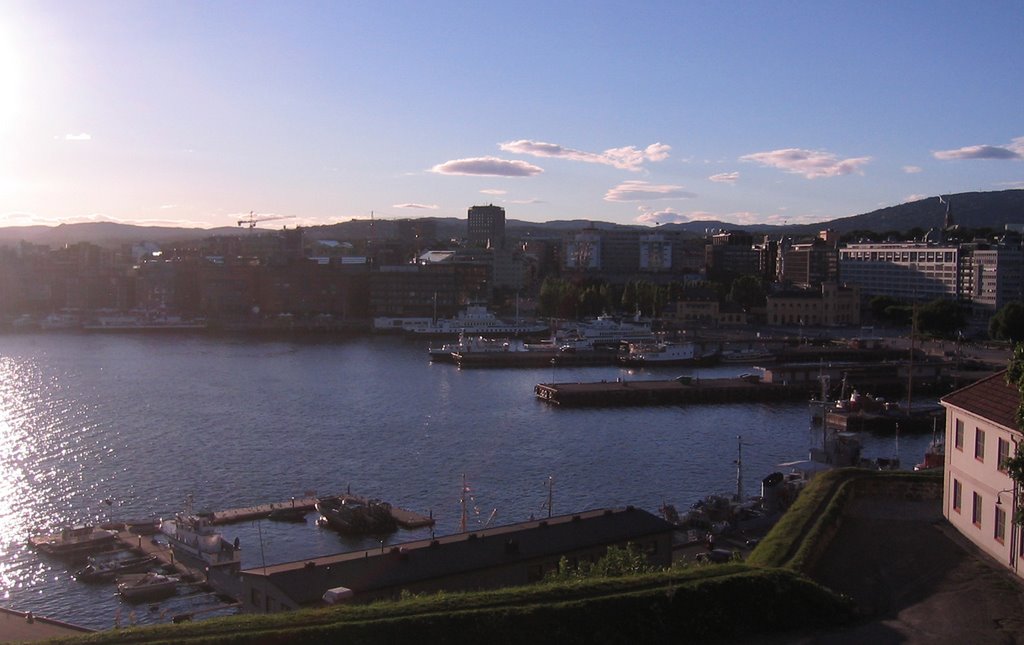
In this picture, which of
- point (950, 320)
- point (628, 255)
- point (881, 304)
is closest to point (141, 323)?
point (881, 304)

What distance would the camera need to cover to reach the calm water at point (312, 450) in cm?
745

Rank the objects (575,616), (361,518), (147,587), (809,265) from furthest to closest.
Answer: (809,265) → (361,518) → (147,587) → (575,616)

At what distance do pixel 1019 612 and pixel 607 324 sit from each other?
20.5 meters

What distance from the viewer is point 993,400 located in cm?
370

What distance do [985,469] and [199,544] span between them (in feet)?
16.3

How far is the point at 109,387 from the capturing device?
14602 millimetres

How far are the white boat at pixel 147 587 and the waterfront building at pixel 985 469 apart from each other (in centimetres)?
447

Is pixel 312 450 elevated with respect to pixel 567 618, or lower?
lower

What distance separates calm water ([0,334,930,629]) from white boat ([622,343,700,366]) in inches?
132

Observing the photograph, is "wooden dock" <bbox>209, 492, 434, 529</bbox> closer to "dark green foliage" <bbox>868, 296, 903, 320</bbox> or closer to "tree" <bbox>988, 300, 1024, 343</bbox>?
"tree" <bbox>988, 300, 1024, 343</bbox>

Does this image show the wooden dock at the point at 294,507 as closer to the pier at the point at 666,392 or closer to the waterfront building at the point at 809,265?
the pier at the point at 666,392

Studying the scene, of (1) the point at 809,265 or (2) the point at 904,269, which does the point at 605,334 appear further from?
(1) the point at 809,265

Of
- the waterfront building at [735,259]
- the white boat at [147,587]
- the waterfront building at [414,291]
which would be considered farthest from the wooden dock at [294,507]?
the waterfront building at [735,259]

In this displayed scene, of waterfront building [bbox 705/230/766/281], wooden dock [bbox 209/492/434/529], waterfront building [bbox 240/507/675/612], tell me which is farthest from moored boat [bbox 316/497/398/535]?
waterfront building [bbox 705/230/766/281]
